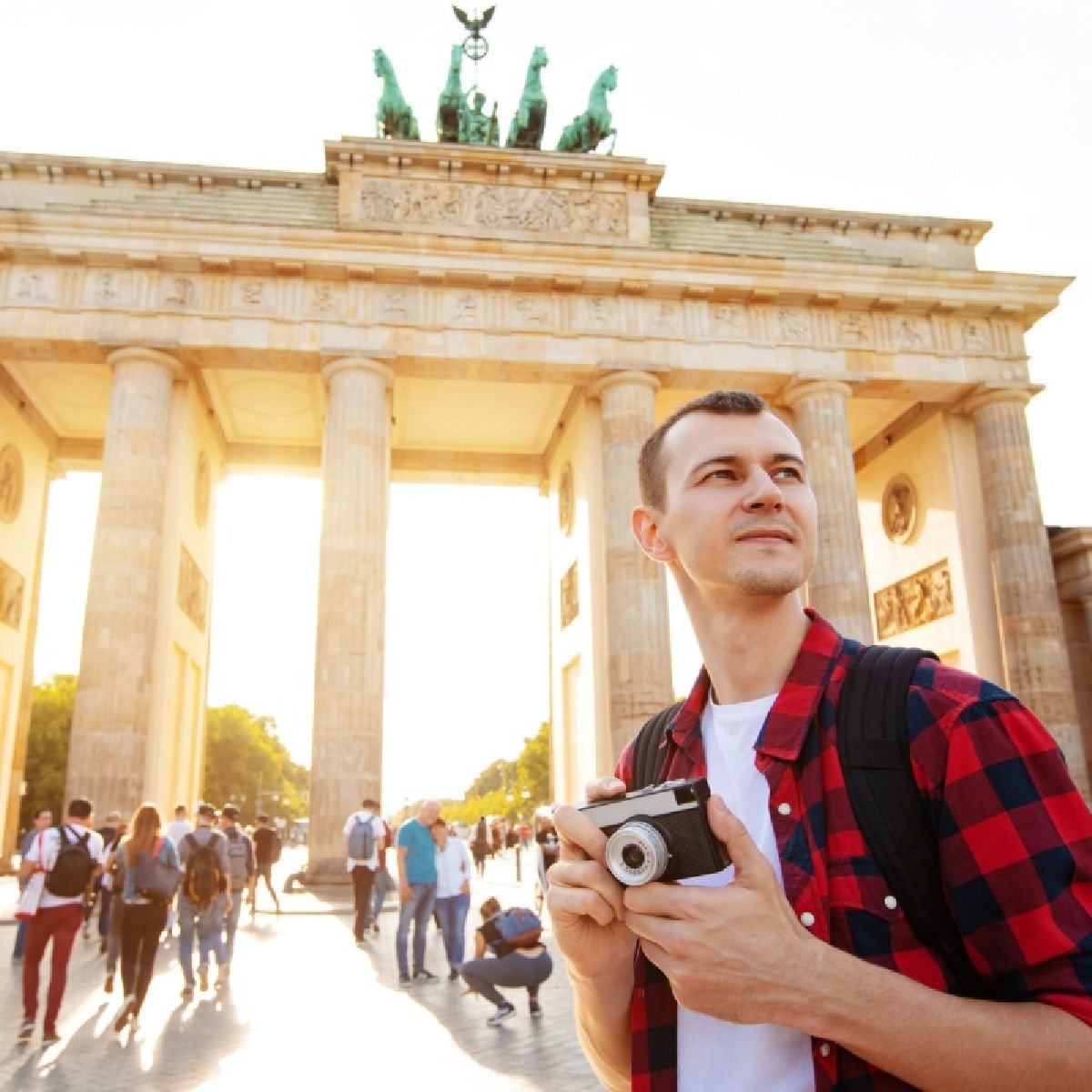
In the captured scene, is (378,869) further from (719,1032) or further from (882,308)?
(882,308)

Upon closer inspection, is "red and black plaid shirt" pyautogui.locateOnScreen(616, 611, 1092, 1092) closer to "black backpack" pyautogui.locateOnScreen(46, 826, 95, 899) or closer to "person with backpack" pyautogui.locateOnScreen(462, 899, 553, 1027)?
"person with backpack" pyautogui.locateOnScreen(462, 899, 553, 1027)

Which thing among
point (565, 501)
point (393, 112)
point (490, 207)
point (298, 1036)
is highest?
point (393, 112)

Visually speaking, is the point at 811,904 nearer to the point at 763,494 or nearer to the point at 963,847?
the point at 963,847

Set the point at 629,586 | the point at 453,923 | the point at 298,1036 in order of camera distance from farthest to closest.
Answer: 1. the point at 629,586
2. the point at 453,923
3. the point at 298,1036

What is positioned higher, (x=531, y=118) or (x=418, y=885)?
(x=531, y=118)

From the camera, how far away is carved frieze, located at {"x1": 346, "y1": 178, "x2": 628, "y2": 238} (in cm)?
2381

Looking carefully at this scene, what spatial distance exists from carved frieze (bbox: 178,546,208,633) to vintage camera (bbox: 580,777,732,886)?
23754 mm

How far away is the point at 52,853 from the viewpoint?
8305mm

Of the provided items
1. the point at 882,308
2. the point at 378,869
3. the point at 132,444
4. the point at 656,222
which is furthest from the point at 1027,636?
the point at 132,444

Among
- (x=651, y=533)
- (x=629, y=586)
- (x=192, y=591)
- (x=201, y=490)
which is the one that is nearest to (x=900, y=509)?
(x=629, y=586)

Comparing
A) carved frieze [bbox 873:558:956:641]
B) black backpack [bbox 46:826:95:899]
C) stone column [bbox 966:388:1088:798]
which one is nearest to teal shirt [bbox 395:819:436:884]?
black backpack [bbox 46:826:95:899]

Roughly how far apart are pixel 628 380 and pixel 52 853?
17228 millimetres

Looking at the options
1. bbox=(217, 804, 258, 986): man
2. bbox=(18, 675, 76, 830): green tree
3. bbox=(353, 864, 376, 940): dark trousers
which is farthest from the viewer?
bbox=(18, 675, 76, 830): green tree

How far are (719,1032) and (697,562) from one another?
2.51ft
